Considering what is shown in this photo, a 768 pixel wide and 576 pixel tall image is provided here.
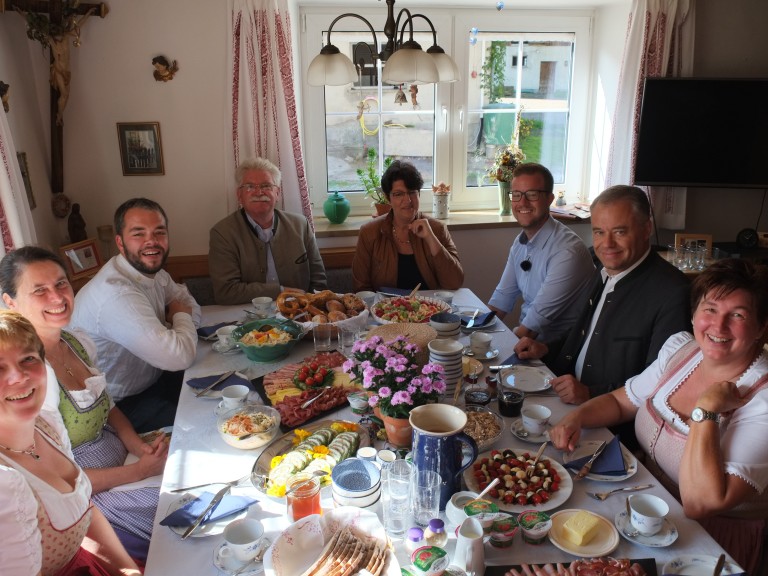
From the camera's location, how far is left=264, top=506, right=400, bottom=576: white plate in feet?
3.61

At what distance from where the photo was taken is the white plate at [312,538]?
43.3 inches

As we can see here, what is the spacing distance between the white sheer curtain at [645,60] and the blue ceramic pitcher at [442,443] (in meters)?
3.14

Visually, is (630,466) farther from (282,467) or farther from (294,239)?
(294,239)

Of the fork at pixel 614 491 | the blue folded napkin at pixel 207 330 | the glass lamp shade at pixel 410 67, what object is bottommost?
the fork at pixel 614 491

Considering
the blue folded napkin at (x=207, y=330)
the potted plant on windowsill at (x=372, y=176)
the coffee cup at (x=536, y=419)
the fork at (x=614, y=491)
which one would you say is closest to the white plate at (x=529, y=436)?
the coffee cup at (x=536, y=419)

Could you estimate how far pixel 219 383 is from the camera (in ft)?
6.34

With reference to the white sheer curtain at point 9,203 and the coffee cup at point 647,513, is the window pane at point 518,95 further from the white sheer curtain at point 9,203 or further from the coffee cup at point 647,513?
the coffee cup at point 647,513

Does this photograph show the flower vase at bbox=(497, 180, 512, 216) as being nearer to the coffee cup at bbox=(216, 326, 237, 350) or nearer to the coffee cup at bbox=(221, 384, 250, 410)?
the coffee cup at bbox=(216, 326, 237, 350)

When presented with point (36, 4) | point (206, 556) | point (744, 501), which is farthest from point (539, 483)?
point (36, 4)

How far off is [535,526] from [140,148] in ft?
10.3

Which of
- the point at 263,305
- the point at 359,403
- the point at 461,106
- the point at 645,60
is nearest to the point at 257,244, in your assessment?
the point at 263,305

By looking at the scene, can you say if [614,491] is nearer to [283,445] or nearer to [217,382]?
[283,445]

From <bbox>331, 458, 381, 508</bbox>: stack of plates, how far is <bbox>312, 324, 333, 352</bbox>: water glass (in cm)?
84

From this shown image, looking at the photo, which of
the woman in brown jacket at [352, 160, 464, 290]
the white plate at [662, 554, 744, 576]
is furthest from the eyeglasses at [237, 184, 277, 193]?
the white plate at [662, 554, 744, 576]
